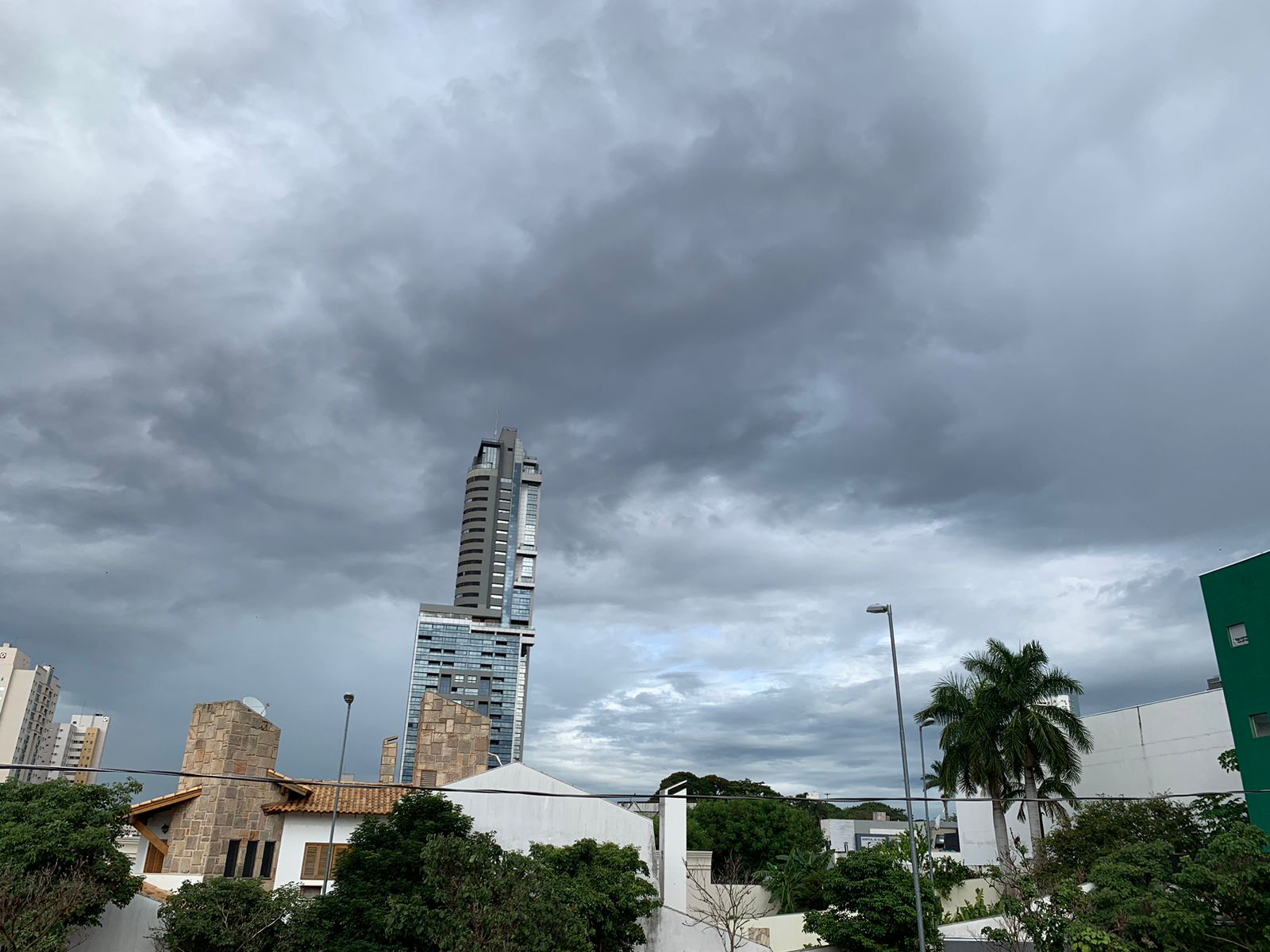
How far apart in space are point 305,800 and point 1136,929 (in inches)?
1190

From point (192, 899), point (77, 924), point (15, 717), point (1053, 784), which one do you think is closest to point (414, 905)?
point (192, 899)

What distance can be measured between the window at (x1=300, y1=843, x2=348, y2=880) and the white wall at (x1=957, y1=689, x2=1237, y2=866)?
146ft

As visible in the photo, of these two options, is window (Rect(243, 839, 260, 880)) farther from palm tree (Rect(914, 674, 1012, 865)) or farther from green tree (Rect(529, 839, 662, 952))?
palm tree (Rect(914, 674, 1012, 865))

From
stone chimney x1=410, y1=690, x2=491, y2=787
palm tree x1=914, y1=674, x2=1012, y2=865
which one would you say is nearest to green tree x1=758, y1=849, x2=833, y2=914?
palm tree x1=914, y1=674, x2=1012, y2=865

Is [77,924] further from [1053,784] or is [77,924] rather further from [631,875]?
[1053,784]

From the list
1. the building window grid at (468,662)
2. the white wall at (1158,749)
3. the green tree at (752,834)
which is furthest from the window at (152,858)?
the building window grid at (468,662)

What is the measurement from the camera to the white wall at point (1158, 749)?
50844mm

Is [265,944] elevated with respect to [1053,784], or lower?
lower

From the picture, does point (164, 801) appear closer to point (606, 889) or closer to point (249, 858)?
point (249, 858)

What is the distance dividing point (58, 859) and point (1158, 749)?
57.9 m

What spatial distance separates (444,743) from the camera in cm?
4094

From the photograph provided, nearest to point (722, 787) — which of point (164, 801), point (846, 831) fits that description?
point (846, 831)

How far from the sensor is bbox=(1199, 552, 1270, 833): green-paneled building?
116 feet

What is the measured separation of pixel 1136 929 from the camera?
2620 cm
